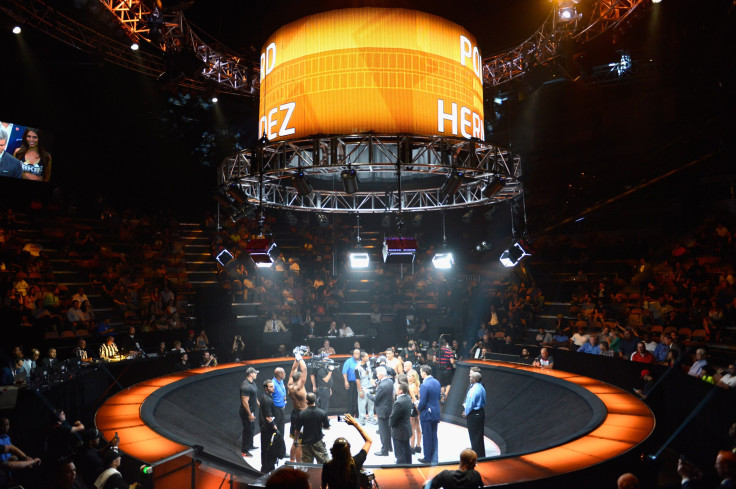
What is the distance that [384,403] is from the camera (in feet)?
30.9

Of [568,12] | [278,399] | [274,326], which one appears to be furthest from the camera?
[274,326]

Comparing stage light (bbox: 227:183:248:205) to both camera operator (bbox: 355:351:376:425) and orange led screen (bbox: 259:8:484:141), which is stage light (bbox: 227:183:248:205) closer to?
orange led screen (bbox: 259:8:484:141)

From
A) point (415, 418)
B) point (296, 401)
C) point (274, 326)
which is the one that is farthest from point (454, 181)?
point (274, 326)

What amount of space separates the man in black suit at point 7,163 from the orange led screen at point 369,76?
46.7 feet

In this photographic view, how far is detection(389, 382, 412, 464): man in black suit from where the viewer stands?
8539 millimetres

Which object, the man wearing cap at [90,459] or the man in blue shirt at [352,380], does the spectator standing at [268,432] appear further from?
the man in blue shirt at [352,380]

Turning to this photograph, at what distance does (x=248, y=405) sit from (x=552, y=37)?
10269 mm

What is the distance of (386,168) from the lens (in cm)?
1118

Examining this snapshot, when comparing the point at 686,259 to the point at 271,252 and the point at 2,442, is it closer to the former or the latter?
the point at 271,252

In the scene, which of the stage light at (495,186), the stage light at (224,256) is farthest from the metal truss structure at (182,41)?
the stage light at (495,186)

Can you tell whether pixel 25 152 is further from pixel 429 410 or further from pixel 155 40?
pixel 429 410

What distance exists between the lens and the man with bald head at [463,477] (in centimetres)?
471

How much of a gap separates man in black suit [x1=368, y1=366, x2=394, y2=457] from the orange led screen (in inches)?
182

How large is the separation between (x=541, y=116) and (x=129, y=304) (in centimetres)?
1973
